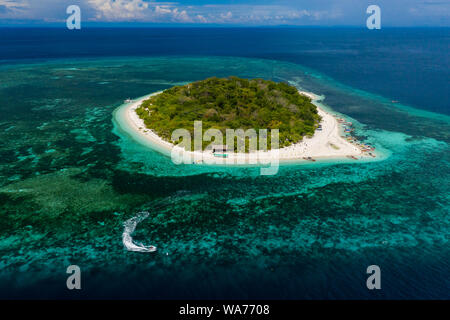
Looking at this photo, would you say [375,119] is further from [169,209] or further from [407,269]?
[169,209]

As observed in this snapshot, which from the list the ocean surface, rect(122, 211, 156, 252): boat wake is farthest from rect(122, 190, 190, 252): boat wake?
the ocean surface

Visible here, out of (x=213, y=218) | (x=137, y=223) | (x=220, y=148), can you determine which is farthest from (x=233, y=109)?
(x=137, y=223)

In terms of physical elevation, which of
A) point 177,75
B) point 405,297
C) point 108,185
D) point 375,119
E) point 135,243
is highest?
point 177,75

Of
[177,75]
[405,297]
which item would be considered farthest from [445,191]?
[177,75]

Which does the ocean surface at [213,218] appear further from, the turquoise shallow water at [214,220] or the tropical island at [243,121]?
the tropical island at [243,121]

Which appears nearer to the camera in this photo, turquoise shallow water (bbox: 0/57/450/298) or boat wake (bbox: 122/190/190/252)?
turquoise shallow water (bbox: 0/57/450/298)

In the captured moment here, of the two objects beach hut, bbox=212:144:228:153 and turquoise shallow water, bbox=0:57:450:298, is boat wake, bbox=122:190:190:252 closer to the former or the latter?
turquoise shallow water, bbox=0:57:450:298
